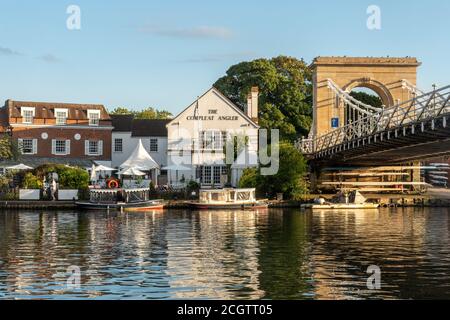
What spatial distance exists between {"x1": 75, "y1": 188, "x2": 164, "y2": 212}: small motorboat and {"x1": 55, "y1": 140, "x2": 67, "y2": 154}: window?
20.9 meters

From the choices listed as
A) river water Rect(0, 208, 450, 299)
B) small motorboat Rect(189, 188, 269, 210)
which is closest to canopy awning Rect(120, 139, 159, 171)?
small motorboat Rect(189, 188, 269, 210)

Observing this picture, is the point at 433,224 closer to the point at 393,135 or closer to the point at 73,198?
the point at 393,135

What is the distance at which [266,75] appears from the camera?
341ft

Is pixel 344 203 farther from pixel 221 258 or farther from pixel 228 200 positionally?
pixel 221 258

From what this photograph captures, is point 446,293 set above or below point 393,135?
below

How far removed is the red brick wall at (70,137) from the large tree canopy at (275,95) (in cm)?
1961

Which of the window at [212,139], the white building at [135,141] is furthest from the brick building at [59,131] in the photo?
the window at [212,139]

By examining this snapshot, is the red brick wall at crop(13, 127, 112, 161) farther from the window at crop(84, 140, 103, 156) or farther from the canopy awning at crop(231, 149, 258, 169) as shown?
the canopy awning at crop(231, 149, 258, 169)

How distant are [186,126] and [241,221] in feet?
97.7

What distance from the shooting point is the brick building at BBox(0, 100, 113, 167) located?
295 feet

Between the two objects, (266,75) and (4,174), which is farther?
(266,75)
